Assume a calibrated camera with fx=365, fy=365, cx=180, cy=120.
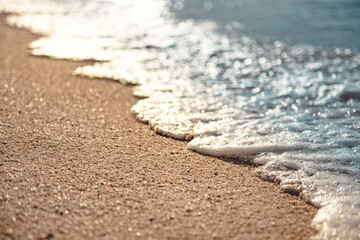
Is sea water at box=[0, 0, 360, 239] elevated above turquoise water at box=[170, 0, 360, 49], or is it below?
below

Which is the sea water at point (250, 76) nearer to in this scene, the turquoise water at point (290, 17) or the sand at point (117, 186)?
the turquoise water at point (290, 17)

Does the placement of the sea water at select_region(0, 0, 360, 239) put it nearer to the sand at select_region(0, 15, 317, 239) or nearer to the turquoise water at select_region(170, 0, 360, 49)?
the turquoise water at select_region(170, 0, 360, 49)

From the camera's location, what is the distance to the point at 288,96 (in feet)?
11.7

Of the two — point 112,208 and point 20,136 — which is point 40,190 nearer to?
point 112,208

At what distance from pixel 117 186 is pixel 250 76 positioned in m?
2.56

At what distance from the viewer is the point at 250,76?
13.6 feet

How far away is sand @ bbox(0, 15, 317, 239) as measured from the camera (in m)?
1.74

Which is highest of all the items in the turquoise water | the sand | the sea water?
the turquoise water

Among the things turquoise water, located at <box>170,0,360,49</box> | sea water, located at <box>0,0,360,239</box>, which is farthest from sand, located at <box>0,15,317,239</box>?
turquoise water, located at <box>170,0,360,49</box>

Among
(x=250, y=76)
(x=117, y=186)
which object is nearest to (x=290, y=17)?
(x=250, y=76)

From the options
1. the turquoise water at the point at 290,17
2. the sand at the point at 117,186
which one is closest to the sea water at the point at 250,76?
the turquoise water at the point at 290,17

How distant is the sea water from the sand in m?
0.16

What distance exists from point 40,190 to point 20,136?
68 cm

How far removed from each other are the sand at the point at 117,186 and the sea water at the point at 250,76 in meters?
0.16
